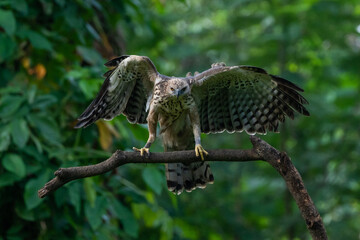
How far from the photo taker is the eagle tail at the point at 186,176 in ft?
14.9

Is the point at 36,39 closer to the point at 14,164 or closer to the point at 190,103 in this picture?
the point at 14,164

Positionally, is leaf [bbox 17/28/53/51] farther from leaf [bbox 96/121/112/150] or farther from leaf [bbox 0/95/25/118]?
leaf [bbox 96/121/112/150]

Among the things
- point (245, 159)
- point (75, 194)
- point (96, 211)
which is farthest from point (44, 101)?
point (245, 159)

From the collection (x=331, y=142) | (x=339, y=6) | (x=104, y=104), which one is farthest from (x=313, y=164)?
Answer: (x=104, y=104)

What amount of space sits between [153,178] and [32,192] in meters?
1.01

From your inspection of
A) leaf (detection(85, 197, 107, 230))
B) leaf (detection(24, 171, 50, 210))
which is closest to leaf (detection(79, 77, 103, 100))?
leaf (detection(24, 171, 50, 210))

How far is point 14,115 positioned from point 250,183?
588 cm

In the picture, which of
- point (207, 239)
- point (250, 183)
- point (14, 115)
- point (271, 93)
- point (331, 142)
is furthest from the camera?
point (250, 183)

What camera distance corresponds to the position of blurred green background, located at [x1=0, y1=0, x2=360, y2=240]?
4672 millimetres

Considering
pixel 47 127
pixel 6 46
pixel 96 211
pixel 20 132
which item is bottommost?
pixel 96 211

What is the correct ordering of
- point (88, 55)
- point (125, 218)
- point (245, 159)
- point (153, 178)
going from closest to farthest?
1. point (245, 159)
2. point (153, 178)
3. point (125, 218)
4. point (88, 55)

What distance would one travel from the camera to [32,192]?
442 centimetres

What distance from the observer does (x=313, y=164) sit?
318 inches

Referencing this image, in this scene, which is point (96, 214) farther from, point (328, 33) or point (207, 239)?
point (328, 33)
